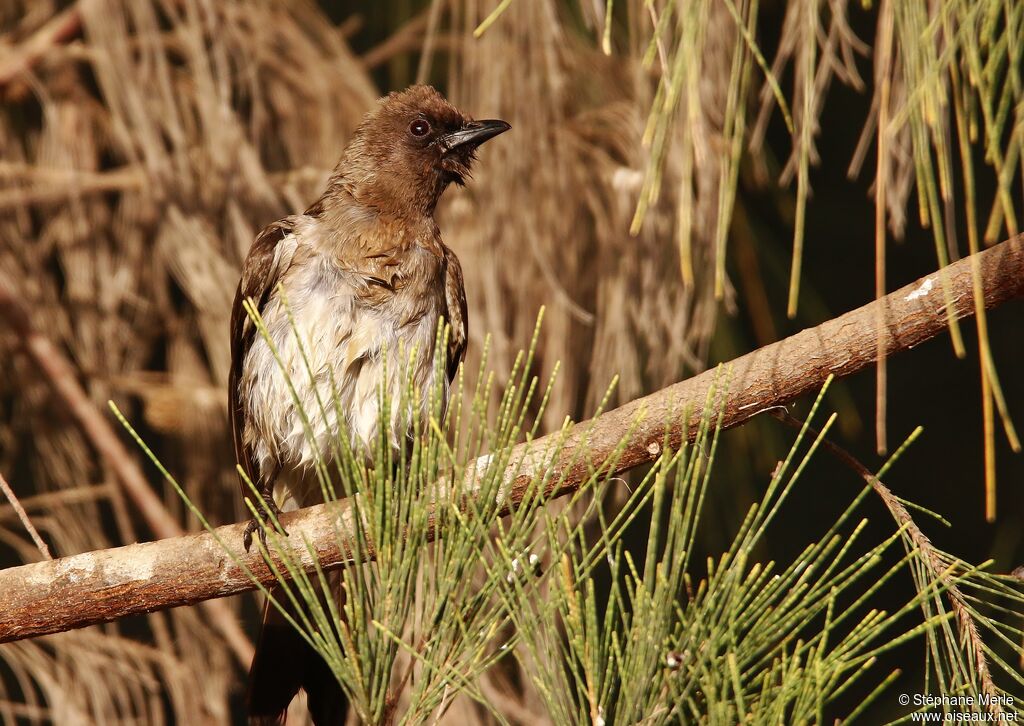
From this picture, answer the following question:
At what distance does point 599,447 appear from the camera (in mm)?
2061

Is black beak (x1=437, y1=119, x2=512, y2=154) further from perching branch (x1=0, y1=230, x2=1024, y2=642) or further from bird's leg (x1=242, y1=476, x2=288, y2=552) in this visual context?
perching branch (x1=0, y1=230, x2=1024, y2=642)

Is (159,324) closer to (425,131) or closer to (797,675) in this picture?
(425,131)

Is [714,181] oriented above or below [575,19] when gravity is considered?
below

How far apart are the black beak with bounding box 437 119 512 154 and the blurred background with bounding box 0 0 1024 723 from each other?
0.33 feet

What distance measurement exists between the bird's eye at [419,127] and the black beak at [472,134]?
2.5 inches

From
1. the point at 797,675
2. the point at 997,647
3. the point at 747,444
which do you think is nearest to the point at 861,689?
the point at 997,647

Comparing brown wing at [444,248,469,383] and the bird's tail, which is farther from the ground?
brown wing at [444,248,469,383]

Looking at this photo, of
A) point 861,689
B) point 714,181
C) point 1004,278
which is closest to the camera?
point 1004,278

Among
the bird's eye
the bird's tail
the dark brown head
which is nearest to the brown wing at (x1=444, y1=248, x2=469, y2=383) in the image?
the dark brown head

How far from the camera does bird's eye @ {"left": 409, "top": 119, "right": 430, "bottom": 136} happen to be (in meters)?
3.41

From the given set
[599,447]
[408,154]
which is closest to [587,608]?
[599,447]

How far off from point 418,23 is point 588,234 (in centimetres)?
97

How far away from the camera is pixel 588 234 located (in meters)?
3.40

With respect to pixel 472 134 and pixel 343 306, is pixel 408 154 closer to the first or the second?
pixel 472 134
